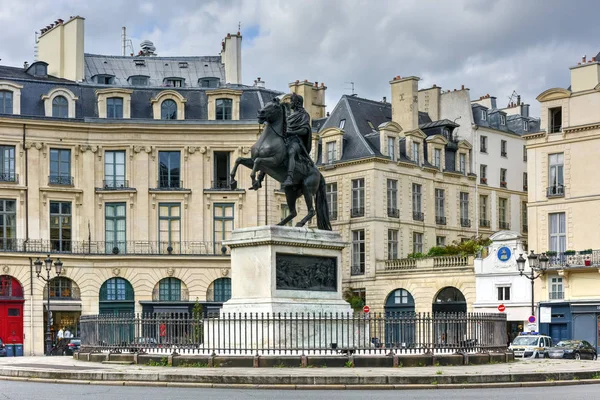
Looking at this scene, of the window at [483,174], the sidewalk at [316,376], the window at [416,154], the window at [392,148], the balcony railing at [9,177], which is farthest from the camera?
the window at [483,174]

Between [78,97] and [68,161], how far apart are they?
358 cm

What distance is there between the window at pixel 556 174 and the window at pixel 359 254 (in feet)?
38.8

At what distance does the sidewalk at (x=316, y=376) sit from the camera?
22.6 meters

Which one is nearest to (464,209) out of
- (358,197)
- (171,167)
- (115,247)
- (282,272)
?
(358,197)

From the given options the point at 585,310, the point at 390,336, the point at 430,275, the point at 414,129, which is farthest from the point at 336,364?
the point at 414,129

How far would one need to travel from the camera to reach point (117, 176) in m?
63.8

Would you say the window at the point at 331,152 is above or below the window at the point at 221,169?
above

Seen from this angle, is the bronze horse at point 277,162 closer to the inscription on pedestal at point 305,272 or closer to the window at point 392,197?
the inscription on pedestal at point 305,272

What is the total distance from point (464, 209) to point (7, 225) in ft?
92.6

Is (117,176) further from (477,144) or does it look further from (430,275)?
(477,144)

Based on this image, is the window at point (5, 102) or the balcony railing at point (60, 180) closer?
the window at point (5, 102)

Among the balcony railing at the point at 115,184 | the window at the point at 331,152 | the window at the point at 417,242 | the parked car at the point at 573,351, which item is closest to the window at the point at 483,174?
the window at the point at 417,242

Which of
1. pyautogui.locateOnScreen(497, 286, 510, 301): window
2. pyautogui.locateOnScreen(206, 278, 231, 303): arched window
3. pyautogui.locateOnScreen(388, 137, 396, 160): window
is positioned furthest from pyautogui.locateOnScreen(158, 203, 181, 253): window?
pyautogui.locateOnScreen(497, 286, 510, 301): window

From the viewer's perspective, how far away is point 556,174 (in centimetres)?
6028
